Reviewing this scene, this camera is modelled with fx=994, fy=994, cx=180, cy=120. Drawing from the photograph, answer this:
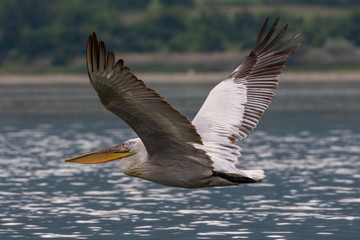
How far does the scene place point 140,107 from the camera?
8.59m

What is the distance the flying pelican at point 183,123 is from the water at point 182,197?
3036 mm

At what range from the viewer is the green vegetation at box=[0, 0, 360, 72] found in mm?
89750

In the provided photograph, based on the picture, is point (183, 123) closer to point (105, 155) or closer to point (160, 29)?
point (105, 155)

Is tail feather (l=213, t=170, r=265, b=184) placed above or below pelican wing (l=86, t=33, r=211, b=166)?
below

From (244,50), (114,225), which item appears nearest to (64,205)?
(114,225)

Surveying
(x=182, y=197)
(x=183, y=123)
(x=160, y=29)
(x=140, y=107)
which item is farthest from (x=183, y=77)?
(x=140, y=107)

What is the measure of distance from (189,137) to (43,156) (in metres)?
15.9

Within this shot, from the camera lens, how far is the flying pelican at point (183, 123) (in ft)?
27.5

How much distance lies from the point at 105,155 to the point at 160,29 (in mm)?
89558

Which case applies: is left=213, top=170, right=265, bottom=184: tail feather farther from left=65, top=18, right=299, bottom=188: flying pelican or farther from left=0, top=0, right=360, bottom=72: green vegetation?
left=0, top=0, right=360, bottom=72: green vegetation

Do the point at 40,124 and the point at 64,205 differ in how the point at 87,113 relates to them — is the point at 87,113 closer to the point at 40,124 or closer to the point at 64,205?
the point at 40,124

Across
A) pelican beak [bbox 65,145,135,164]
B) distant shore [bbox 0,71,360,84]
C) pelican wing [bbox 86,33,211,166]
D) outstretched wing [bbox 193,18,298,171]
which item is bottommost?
pelican beak [bbox 65,145,135,164]

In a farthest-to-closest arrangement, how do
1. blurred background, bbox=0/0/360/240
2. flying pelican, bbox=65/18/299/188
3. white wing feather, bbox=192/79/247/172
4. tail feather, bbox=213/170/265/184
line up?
blurred background, bbox=0/0/360/240, white wing feather, bbox=192/79/247/172, tail feather, bbox=213/170/265/184, flying pelican, bbox=65/18/299/188

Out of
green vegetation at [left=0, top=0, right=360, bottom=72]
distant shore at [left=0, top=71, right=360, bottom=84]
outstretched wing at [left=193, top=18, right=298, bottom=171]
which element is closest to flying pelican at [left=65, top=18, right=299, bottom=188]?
outstretched wing at [left=193, top=18, right=298, bottom=171]
